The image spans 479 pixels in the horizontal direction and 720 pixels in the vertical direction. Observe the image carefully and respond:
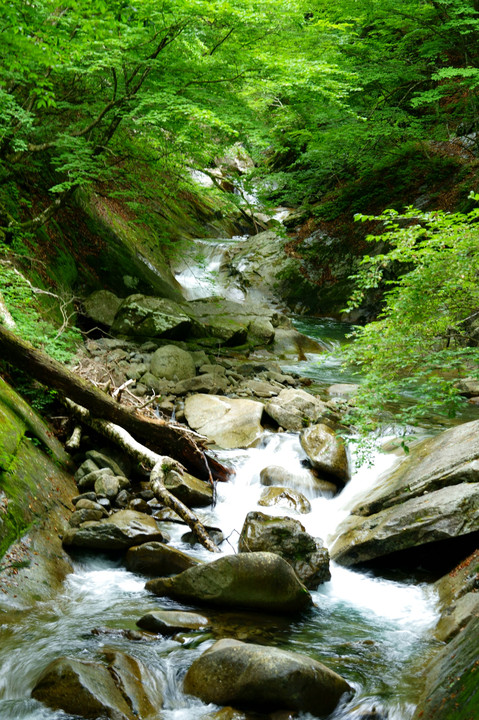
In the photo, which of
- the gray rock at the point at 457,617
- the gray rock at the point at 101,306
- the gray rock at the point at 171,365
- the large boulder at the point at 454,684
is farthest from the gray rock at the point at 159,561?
the gray rock at the point at 101,306

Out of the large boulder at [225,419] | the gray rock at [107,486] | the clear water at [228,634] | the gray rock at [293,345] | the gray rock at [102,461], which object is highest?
the gray rock at [293,345]

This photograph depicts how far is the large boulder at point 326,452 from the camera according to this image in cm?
719

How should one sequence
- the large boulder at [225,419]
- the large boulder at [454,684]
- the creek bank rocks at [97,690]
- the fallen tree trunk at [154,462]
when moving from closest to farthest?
1. the large boulder at [454,684]
2. the creek bank rocks at [97,690]
3. the fallen tree trunk at [154,462]
4. the large boulder at [225,419]

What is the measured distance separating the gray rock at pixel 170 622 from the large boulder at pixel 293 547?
1153 mm

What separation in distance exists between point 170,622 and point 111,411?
3098mm

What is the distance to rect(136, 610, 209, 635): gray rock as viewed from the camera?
391cm

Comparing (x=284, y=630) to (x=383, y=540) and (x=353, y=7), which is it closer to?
(x=383, y=540)

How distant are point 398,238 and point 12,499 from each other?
4.47 m

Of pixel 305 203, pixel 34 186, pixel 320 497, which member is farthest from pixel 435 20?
pixel 320 497

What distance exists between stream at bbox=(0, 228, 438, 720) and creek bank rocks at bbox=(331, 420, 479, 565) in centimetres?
36

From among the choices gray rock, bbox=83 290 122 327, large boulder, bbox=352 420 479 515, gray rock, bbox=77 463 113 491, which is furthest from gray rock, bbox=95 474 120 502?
gray rock, bbox=83 290 122 327

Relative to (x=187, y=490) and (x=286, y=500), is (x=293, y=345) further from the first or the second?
(x=187, y=490)

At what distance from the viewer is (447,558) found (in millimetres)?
5254

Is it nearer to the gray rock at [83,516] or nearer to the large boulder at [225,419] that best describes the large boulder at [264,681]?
the gray rock at [83,516]
